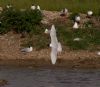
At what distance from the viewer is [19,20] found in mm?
A: 17281

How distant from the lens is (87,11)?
61.2 ft

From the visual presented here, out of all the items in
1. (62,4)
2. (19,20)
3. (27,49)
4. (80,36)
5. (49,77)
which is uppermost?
(62,4)

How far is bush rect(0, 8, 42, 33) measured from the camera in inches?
680

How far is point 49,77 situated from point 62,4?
5.98m

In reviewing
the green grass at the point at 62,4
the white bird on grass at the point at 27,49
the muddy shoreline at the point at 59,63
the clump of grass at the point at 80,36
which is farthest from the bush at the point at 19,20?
the green grass at the point at 62,4

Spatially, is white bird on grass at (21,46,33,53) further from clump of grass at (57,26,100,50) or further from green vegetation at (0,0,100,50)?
clump of grass at (57,26,100,50)

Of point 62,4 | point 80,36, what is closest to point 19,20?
point 80,36

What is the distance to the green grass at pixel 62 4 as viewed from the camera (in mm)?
19312

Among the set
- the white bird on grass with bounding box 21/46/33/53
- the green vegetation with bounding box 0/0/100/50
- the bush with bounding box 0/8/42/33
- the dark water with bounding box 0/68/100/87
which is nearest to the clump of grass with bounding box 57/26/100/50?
the green vegetation with bounding box 0/0/100/50

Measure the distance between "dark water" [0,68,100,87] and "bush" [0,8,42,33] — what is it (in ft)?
7.57

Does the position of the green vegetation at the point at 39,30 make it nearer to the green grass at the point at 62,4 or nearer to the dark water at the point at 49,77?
the green grass at the point at 62,4

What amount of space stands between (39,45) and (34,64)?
1052 millimetres

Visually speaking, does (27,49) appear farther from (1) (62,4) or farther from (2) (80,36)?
(1) (62,4)

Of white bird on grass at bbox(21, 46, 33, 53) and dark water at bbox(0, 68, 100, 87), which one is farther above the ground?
white bird on grass at bbox(21, 46, 33, 53)
